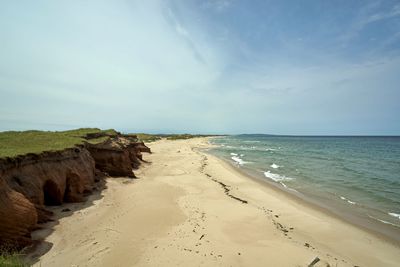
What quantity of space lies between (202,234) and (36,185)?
7168 millimetres

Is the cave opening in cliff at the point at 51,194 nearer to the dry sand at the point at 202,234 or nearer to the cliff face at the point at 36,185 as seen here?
the cliff face at the point at 36,185

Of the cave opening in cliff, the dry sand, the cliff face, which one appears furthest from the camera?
the cave opening in cliff

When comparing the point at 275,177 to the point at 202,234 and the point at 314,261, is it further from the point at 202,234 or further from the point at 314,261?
the point at 314,261

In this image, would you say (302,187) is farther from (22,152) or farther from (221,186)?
(22,152)

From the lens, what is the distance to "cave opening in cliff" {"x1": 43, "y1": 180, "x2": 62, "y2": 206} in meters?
11.9

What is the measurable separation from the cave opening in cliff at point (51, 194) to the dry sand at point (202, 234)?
121 centimetres

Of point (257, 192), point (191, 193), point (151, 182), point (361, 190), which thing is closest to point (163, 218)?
point (191, 193)

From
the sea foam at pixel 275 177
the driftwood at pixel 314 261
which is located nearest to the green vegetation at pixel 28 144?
the driftwood at pixel 314 261

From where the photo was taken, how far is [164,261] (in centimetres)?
779

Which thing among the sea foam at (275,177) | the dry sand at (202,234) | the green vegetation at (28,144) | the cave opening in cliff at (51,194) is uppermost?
the green vegetation at (28,144)

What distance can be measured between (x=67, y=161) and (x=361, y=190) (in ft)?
68.1

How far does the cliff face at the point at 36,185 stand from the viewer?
25.9ft

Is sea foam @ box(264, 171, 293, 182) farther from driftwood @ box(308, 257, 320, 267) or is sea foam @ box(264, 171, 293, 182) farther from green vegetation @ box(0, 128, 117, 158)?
green vegetation @ box(0, 128, 117, 158)

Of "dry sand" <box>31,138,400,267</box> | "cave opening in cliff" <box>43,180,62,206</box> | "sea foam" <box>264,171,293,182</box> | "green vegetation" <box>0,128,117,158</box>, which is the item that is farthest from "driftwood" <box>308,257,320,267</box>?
"sea foam" <box>264,171,293,182</box>
